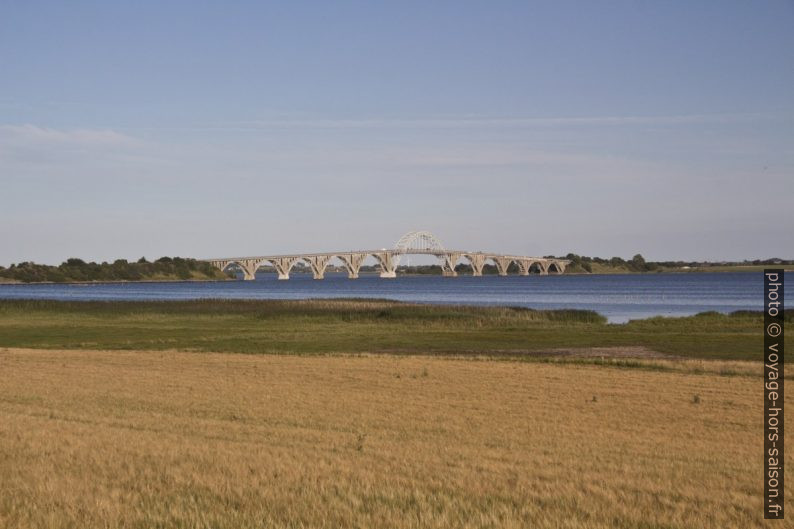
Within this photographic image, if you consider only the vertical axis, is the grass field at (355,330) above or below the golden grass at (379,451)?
below

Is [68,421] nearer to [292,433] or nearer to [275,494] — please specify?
[292,433]

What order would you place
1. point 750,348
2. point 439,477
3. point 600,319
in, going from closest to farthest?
point 439,477 < point 750,348 < point 600,319

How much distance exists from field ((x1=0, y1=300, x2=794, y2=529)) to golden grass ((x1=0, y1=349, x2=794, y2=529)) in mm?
55

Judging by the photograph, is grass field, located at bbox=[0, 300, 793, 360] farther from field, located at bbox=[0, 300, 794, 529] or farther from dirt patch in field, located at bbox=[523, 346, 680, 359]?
field, located at bbox=[0, 300, 794, 529]

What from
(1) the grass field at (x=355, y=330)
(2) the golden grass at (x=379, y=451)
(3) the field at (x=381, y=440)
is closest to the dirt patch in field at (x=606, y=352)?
(3) the field at (x=381, y=440)

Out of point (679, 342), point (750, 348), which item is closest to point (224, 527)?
point (750, 348)

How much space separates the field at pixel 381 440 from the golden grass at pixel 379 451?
55mm

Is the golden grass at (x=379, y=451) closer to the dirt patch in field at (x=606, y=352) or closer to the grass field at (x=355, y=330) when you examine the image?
the dirt patch in field at (x=606, y=352)

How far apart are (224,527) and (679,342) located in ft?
143

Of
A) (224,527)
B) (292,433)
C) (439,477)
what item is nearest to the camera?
(224,527)

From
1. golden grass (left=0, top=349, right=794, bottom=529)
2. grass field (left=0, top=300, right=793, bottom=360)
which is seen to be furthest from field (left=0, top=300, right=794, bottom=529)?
grass field (left=0, top=300, right=793, bottom=360)

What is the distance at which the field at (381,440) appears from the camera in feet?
32.8

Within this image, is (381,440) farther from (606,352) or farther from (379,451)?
(606,352)

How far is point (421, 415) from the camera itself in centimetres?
2012
